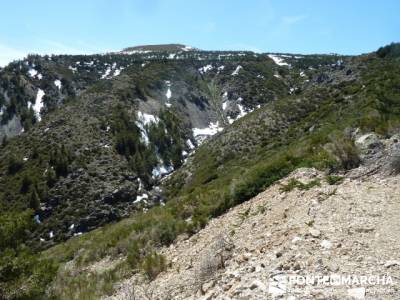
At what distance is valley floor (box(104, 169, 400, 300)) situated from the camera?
6301mm

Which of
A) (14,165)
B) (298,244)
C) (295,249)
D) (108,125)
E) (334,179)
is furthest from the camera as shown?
(108,125)

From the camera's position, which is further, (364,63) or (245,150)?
(364,63)

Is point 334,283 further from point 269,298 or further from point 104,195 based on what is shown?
point 104,195

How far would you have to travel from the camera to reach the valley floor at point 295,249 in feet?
20.7

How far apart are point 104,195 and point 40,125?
2401cm

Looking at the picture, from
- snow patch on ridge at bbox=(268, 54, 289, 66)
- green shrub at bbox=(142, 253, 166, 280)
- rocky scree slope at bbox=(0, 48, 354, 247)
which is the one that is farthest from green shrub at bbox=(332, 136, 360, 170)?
snow patch on ridge at bbox=(268, 54, 289, 66)

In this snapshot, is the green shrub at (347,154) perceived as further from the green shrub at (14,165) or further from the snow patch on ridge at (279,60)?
the snow patch on ridge at (279,60)

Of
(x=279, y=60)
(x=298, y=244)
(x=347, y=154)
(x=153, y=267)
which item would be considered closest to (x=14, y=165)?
(x=153, y=267)

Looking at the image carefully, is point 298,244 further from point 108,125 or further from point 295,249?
point 108,125

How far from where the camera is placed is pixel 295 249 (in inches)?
296

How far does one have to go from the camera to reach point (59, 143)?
209ft

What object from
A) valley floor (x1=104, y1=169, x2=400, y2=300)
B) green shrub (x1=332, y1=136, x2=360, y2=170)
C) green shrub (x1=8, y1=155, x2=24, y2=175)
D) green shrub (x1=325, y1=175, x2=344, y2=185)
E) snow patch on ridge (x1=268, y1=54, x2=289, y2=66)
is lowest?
valley floor (x1=104, y1=169, x2=400, y2=300)

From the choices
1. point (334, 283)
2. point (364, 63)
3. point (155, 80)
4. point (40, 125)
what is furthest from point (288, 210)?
point (155, 80)

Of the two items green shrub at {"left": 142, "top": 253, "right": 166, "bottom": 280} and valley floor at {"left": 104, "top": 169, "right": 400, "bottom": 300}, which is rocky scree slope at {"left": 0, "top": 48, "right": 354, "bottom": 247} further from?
valley floor at {"left": 104, "top": 169, "right": 400, "bottom": 300}
